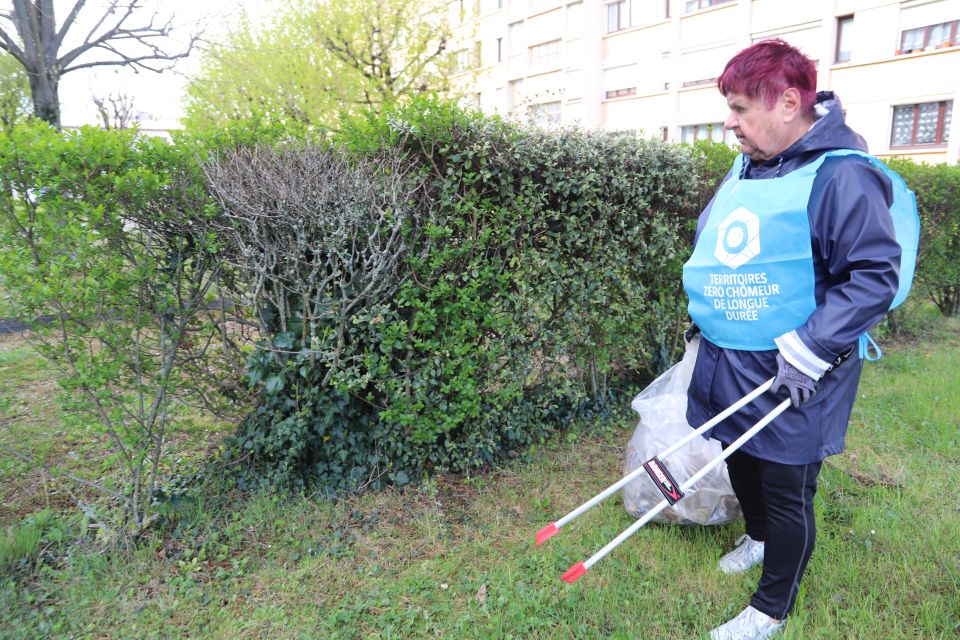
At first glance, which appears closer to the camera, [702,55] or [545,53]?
[702,55]

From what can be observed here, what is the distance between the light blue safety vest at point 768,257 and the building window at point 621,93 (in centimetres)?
3087

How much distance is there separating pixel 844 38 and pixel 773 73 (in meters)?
26.2

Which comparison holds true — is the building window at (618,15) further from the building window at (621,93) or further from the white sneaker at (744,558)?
the white sneaker at (744,558)

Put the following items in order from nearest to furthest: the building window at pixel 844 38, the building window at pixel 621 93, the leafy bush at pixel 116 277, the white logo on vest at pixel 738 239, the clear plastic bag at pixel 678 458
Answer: the white logo on vest at pixel 738 239 < the leafy bush at pixel 116 277 < the clear plastic bag at pixel 678 458 < the building window at pixel 844 38 < the building window at pixel 621 93

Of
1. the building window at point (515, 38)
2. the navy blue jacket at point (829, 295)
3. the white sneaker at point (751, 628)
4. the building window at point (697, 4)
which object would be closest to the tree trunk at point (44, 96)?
the navy blue jacket at point (829, 295)

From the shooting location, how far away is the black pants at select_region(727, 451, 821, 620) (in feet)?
6.97

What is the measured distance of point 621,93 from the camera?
31.0 m

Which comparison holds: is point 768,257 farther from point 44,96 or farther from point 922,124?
A: point 922,124

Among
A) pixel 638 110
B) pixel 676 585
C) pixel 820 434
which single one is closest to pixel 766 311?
pixel 820 434

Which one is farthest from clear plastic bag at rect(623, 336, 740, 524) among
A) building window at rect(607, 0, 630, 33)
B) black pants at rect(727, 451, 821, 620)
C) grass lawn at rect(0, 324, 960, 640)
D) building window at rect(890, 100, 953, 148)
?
building window at rect(607, 0, 630, 33)

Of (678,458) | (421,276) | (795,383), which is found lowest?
(678,458)

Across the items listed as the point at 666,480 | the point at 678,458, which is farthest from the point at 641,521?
the point at 678,458

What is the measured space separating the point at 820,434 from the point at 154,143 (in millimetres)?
2996

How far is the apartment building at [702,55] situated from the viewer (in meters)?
20.4
